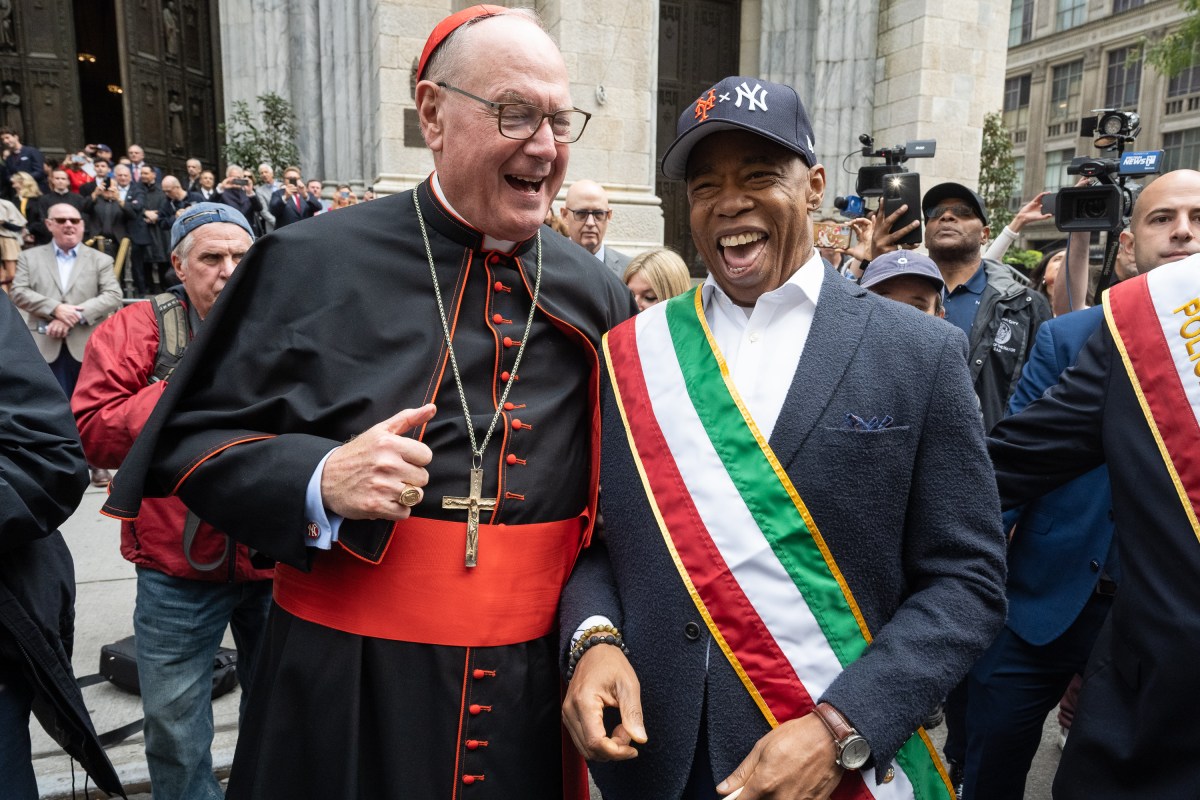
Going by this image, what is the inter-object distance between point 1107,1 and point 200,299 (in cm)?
4294

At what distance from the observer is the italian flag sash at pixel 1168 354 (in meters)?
1.74

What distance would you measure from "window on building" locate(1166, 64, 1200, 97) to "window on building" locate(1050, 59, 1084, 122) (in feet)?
12.6

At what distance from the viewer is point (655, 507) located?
5.39ft

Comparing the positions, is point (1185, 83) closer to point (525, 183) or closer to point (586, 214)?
point (586, 214)

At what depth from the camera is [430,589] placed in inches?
69.5

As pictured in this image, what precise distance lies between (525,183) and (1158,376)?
1396 mm

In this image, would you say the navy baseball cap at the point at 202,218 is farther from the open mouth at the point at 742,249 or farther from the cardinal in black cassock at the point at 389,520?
the open mouth at the point at 742,249

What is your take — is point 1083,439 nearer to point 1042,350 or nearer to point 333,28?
point 1042,350

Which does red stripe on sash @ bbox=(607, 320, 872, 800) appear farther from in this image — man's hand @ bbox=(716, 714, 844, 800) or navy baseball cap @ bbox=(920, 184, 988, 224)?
navy baseball cap @ bbox=(920, 184, 988, 224)

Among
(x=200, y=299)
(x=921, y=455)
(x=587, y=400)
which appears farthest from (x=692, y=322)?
(x=200, y=299)

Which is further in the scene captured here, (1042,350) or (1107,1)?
(1107,1)

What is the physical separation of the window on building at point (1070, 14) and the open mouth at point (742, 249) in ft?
144

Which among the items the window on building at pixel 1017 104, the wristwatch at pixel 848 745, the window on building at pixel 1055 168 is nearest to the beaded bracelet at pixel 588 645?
the wristwatch at pixel 848 745

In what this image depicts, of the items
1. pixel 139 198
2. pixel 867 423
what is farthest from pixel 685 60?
pixel 867 423
